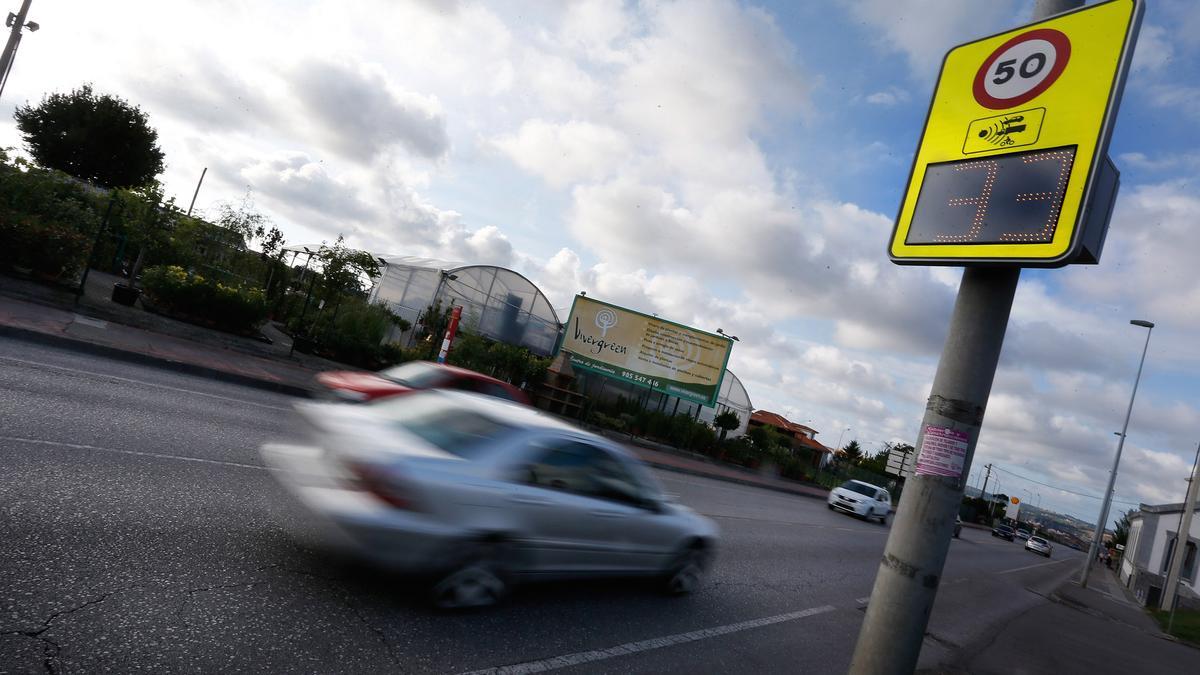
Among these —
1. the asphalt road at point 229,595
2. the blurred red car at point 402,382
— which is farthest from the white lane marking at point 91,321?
the blurred red car at point 402,382

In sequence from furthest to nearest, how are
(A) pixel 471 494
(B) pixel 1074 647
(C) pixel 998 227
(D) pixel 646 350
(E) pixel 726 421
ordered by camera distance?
(E) pixel 726 421
(D) pixel 646 350
(B) pixel 1074 647
(A) pixel 471 494
(C) pixel 998 227

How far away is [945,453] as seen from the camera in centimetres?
368

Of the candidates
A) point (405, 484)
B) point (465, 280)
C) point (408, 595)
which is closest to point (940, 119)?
point (405, 484)

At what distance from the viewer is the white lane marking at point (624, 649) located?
389 cm

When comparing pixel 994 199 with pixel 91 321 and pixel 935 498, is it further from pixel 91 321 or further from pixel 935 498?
pixel 91 321

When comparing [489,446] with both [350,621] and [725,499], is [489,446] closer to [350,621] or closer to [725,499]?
[350,621]

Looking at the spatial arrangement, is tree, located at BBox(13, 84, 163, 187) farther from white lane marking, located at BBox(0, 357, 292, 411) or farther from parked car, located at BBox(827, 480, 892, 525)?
parked car, located at BBox(827, 480, 892, 525)

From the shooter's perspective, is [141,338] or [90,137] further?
[90,137]

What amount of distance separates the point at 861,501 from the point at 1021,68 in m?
20.8

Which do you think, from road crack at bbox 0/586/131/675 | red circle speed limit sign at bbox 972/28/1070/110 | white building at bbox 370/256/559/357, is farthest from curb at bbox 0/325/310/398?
white building at bbox 370/256/559/357

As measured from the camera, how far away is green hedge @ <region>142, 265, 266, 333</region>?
16516 mm

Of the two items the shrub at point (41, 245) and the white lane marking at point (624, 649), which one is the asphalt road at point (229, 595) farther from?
the shrub at point (41, 245)

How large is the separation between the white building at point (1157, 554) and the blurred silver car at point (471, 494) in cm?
2626

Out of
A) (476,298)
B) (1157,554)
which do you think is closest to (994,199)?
(476,298)
